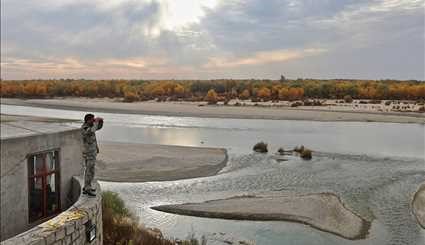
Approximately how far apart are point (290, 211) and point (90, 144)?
10.4 metres

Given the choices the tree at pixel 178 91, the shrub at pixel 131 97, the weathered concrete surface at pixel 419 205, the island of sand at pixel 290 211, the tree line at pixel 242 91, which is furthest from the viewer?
the tree at pixel 178 91

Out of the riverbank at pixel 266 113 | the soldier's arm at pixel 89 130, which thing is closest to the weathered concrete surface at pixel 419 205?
the soldier's arm at pixel 89 130

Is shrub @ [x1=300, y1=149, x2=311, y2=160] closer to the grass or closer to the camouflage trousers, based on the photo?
the grass

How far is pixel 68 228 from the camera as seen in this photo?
7.53m

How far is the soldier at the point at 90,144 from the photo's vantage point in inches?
354

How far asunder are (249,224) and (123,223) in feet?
16.2

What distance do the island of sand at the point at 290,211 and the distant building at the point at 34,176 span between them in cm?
654

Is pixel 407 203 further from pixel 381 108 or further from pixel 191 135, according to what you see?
pixel 381 108

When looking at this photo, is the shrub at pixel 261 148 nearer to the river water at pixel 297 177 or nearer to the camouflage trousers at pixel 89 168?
the river water at pixel 297 177

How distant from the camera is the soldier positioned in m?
8.99

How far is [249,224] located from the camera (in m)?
16.4

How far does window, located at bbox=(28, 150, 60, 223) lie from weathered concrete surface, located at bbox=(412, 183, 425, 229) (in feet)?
40.0

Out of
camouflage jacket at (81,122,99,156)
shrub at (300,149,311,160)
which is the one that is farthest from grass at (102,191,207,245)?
shrub at (300,149,311,160)

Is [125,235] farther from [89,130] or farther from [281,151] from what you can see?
[281,151]
